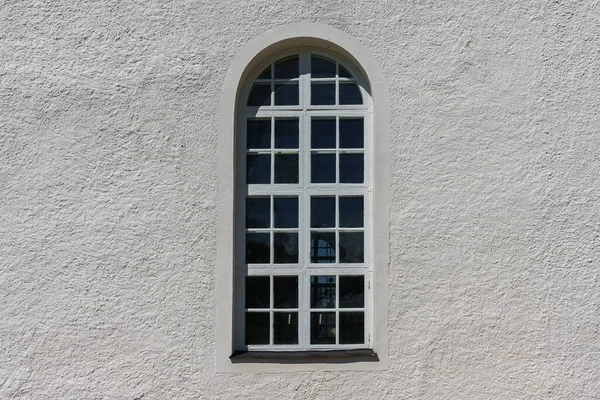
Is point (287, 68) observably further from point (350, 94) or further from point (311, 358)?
point (311, 358)

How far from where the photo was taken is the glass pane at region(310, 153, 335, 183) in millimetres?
4254

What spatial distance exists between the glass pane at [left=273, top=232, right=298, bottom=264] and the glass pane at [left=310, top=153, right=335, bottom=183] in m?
0.55

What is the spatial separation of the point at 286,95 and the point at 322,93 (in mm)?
327

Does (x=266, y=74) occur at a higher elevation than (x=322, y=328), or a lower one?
higher

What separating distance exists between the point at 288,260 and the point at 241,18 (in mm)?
2149

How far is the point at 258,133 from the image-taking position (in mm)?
4289

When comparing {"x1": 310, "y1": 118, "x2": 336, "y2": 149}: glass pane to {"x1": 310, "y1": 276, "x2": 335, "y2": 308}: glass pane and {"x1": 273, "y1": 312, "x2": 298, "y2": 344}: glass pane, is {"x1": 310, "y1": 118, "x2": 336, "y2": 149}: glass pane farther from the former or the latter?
{"x1": 273, "y1": 312, "x2": 298, "y2": 344}: glass pane

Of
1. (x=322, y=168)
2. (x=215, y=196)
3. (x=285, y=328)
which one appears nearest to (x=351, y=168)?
(x=322, y=168)

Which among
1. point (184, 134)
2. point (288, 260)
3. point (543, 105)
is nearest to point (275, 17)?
point (184, 134)

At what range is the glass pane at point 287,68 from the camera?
14.1 ft

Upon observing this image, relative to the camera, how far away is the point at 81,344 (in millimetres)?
3980

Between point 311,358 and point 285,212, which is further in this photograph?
point 285,212

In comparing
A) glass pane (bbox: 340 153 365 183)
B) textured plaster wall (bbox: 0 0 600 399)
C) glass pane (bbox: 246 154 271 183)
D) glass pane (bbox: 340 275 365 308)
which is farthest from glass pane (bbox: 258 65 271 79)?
glass pane (bbox: 340 275 365 308)

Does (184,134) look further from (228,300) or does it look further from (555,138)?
(555,138)
